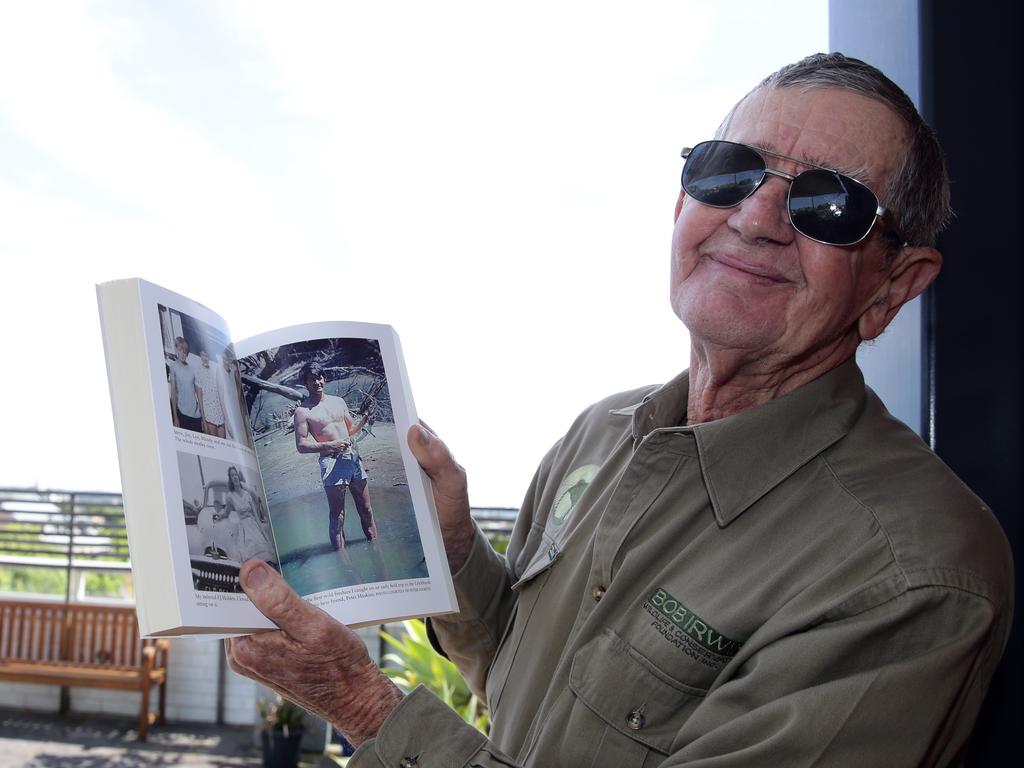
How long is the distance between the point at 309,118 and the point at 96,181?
4.55m

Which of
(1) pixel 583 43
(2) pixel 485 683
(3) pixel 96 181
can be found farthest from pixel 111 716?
(3) pixel 96 181

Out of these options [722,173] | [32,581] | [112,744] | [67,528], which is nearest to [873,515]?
[722,173]

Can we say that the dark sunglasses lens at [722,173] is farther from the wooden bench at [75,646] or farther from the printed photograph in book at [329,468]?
the wooden bench at [75,646]

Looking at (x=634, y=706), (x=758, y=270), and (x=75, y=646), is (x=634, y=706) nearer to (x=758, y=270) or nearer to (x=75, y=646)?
(x=758, y=270)

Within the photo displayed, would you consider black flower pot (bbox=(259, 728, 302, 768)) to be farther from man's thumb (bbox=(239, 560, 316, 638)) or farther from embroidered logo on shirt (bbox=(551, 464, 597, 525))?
man's thumb (bbox=(239, 560, 316, 638))

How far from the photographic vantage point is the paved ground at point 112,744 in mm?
5488

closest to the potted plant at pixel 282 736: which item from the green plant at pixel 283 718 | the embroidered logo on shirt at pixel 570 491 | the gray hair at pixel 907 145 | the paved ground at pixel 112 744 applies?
the green plant at pixel 283 718

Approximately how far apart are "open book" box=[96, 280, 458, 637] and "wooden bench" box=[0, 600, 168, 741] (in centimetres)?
588

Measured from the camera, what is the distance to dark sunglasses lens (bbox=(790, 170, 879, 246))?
972mm

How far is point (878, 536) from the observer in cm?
81

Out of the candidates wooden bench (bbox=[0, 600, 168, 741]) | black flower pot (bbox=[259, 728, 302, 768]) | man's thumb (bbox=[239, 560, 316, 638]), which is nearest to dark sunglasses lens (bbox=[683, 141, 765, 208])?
man's thumb (bbox=[239, 560, 316, 638])

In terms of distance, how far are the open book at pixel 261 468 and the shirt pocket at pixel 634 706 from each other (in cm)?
18

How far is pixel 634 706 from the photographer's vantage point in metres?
0.89

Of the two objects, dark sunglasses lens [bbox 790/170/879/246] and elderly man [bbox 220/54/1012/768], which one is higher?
dark sunglasses lens [bbox 790/170/879/246]
